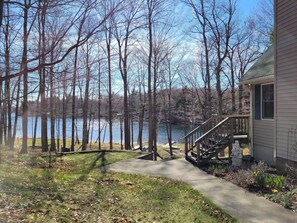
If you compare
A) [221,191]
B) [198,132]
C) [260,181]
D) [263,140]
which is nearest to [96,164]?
[198,132]

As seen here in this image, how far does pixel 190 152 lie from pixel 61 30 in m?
6.89

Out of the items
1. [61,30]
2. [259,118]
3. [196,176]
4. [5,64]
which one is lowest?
[196,176]

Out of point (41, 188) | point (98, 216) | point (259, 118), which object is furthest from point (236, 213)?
point (259, 118)

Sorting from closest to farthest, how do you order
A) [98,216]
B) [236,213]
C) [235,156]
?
[98,216] → [236,213] → [235,156]

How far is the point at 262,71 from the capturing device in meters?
9.95

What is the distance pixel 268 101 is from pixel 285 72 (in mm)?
1954

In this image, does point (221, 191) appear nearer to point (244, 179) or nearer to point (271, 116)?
point (244, 179)

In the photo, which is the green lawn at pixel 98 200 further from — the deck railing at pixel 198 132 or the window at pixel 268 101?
the window at pixel 268 101

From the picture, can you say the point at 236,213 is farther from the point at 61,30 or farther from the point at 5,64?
→ the point at 5,64

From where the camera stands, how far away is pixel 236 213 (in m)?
4.98

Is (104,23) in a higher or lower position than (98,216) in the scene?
higher

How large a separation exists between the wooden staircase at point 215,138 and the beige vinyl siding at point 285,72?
6.78 feet

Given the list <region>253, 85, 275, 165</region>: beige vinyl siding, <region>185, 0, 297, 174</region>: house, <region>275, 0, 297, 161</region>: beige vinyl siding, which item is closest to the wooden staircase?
<region>185, 0, 297, 174</region>: house

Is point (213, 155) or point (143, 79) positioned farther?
point (143, 79)
